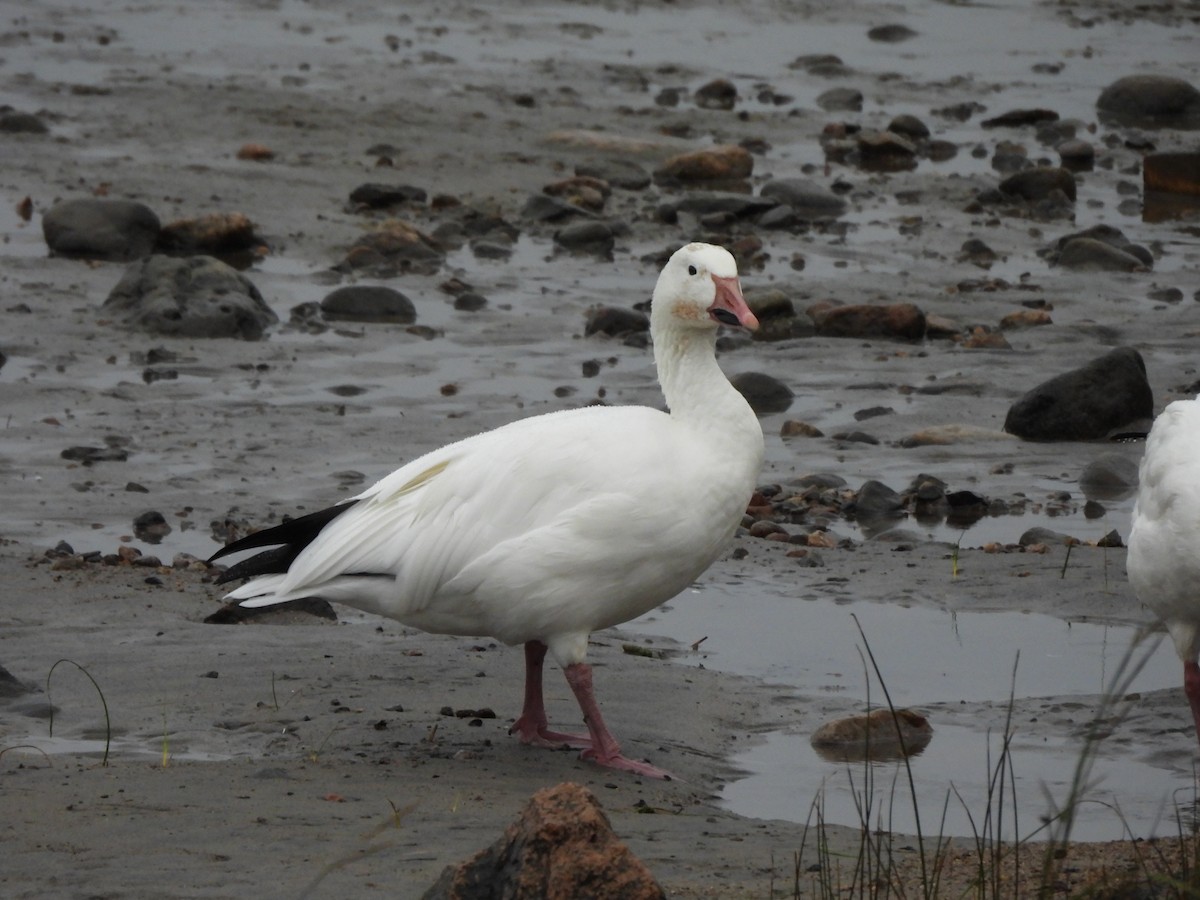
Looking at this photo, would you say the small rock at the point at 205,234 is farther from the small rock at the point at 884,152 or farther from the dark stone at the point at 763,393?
the small rock at the point at 884,152

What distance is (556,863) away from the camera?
4.41 m

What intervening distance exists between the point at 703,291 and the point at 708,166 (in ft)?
34.1

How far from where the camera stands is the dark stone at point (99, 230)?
13.9 metres

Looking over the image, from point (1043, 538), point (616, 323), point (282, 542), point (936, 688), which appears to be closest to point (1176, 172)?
point (616, 323)

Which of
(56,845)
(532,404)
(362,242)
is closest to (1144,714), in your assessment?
(56,845)

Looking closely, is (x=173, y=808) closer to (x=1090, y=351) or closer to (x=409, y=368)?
(x=409, y=368)

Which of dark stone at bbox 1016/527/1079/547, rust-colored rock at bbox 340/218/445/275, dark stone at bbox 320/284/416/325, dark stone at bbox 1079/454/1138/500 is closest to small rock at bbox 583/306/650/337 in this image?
dark stone at bbox 320/284/416/325

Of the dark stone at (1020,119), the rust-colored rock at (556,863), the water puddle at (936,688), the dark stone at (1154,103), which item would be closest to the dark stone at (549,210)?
the dark stone at (1020,119)

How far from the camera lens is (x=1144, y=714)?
23.4 ft

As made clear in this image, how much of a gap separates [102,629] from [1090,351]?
7.21 meters

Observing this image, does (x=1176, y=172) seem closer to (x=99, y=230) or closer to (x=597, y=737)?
(x=99, y=230)

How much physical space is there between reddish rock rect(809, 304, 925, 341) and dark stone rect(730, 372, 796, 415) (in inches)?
60.5

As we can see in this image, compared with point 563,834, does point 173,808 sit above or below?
below

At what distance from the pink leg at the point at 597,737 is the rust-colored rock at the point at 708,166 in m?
11.0
